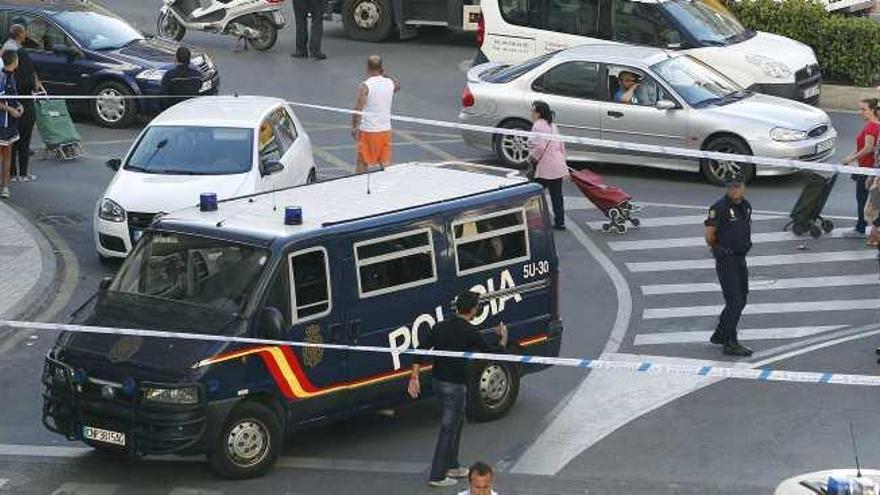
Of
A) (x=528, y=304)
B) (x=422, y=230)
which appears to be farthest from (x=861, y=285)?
(x=422, y=230)

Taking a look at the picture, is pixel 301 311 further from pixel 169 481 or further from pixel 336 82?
pixel 336 82

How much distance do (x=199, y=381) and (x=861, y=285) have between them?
8246 mm

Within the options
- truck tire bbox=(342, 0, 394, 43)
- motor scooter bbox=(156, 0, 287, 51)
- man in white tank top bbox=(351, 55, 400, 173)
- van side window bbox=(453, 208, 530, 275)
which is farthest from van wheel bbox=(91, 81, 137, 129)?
van side window bbox=(453, 208, 530, 275)

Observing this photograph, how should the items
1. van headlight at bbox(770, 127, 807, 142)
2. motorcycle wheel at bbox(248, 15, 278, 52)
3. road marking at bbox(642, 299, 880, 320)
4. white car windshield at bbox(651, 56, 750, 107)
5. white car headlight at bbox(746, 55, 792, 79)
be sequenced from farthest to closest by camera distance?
1. motorcycle wheel at bbox(248, 15, 278, 52)
2. white car headlight at bbox(746, 55, 792, 79)
3. white car windshield at bbox(651, 56, 750, 107)
4. van headlight at bbox(770, 127, 807, 142)
5. road marking at bbox(642, 299, 880, 320)

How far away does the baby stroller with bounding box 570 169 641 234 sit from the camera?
65.4 ft

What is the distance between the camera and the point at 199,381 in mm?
12297

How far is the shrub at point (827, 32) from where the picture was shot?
27.1 m

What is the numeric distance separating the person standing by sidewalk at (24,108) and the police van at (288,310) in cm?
791

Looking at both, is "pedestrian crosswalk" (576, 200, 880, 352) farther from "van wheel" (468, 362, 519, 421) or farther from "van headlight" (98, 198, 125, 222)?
"van headlight" (98, 198, 125, 222)

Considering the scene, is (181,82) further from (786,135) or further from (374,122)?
(786,135)

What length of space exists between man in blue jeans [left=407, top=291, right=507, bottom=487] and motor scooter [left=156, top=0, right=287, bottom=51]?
1807 cm

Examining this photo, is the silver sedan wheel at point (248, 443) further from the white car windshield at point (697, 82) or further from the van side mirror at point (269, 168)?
the white car windshield at point (697, 82)

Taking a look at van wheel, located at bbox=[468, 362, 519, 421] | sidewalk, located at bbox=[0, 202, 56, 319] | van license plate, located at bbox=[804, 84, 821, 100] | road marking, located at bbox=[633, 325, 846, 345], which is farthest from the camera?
van license plate, located at bbox=[804, 84, 821, 100]

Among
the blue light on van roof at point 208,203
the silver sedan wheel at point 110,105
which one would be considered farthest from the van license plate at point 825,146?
the blue light on van roof at point 208,203
